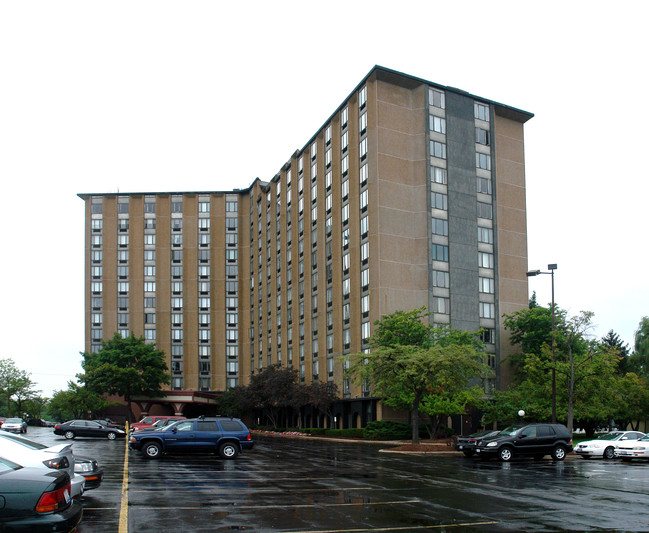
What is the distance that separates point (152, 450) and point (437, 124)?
45.2m

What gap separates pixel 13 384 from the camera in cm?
10369

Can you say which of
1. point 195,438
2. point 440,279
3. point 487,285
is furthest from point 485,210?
point 195,438

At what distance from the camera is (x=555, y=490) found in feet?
63.2

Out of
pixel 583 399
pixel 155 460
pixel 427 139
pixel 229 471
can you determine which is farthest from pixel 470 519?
pixel 427 139

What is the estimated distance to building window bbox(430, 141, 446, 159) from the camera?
63.9 m

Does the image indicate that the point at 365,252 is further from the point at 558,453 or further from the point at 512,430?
the point at 558,453

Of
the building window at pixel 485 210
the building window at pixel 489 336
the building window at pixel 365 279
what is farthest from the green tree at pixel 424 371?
the building window at pixel 485 210

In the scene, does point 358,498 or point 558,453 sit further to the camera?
point 558,453

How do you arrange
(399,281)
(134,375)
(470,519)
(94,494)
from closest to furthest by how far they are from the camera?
1. (470,519)
2. (94,494)
3. (399,281)
4. (134,375)

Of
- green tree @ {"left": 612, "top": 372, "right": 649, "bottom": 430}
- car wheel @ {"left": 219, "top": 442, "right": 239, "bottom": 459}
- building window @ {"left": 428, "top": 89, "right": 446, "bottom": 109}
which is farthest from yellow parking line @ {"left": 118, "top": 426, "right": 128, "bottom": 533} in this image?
building window @ {"left": 428, "top": 89, "right": 446, "bottom": 109}

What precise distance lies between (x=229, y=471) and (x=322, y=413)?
152ft

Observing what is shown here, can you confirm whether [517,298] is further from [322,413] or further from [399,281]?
[322,413]

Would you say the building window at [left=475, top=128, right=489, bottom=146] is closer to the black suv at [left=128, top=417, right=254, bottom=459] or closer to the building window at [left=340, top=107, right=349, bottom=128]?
the building window at [left=340, top=107, right=349, bottom=128]

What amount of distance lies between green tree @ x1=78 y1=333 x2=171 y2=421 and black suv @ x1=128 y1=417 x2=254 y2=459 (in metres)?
58.7
